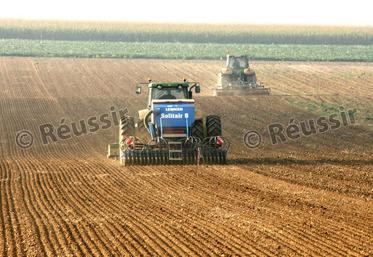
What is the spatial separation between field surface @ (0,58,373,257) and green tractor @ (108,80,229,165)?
0.75 meters

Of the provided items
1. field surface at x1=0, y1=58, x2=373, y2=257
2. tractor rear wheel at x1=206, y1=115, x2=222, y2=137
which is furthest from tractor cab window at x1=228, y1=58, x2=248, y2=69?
tractor rear wheel at x1=206, y1=115, x2=222, y2=137

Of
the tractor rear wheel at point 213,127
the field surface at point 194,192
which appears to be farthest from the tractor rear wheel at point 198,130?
the field surface at point 194,192

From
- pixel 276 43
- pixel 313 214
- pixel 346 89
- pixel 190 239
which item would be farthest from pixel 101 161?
pixel 276 43

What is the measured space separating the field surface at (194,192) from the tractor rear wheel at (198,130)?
3.58 ft

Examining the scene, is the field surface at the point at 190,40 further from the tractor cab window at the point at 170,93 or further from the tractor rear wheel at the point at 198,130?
the tractor rear wheel at the point at 198,130

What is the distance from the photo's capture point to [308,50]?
7394 cm

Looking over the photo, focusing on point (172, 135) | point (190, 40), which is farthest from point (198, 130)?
point (190, 40)

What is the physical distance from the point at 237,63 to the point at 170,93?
64.6 ft

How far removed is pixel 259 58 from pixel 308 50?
10435 millimetres

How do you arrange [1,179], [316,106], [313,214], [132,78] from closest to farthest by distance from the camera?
[313,214] → [1,179] → [316,106] → [132,78]

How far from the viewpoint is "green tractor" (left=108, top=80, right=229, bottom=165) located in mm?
21875

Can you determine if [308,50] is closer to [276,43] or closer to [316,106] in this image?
[276,43]

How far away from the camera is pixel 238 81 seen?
41469 millimetres

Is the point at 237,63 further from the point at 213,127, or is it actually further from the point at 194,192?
the point at 194,192
